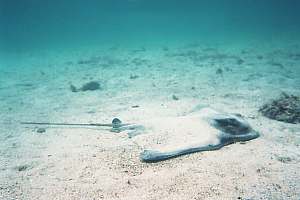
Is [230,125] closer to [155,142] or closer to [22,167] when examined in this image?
[155,142]

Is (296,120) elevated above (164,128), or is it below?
below

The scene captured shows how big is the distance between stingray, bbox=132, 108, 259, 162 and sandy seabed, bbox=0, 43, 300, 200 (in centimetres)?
17

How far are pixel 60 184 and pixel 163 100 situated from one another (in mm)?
5581

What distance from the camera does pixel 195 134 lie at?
5363 millimetres

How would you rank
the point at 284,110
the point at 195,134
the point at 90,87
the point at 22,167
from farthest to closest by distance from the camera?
1. the point at 90,87
2. the point at 284,110
3. the point at 22,167
4. the point at 195,134

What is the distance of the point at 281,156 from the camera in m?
5.41

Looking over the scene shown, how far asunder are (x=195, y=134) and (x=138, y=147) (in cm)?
117

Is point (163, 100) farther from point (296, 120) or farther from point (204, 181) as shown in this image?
point (204, 181)

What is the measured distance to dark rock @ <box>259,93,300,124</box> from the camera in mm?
7383

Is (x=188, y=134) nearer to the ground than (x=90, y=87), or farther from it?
farther from it

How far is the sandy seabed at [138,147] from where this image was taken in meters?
4.63

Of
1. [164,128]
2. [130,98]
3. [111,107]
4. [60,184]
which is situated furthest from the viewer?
[130,98]

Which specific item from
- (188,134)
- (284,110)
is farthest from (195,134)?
(284,110)

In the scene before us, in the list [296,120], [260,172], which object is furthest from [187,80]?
[260,172]
